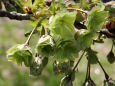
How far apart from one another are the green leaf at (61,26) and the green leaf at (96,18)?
2.7 inches

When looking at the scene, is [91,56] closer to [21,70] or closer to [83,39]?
[83,39]

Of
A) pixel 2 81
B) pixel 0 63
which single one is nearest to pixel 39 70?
pixel 2 81

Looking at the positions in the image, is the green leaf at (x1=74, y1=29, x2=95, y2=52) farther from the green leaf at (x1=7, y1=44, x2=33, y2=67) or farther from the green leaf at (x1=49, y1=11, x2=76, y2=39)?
the green leaf at (x1=7, y1=44, x2=33, y2=67)

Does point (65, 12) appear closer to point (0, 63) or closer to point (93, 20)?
point (93, 20)

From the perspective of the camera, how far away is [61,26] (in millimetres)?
1113

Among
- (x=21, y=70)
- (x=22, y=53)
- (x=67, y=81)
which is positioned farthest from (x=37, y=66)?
(x=21, y=70)

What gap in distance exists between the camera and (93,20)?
111 cm

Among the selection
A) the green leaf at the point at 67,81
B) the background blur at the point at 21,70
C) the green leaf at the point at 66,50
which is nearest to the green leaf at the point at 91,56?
the green leaf at the point at 67,81

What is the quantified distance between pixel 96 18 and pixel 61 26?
15 cm

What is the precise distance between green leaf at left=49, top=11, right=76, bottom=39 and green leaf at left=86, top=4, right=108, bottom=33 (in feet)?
0.23

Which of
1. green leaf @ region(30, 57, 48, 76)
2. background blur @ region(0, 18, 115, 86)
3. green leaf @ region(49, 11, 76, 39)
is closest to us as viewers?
green leaf @ region(49, 11, 76, 39)

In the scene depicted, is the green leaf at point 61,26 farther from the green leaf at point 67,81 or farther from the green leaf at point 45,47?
the green leaf at point 67,81

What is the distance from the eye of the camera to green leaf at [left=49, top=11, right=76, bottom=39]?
108 cm

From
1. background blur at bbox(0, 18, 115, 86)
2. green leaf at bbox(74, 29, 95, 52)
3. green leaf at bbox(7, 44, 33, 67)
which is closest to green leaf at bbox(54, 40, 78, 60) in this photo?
green leaf at bbox(74, 29, 95, 52)
